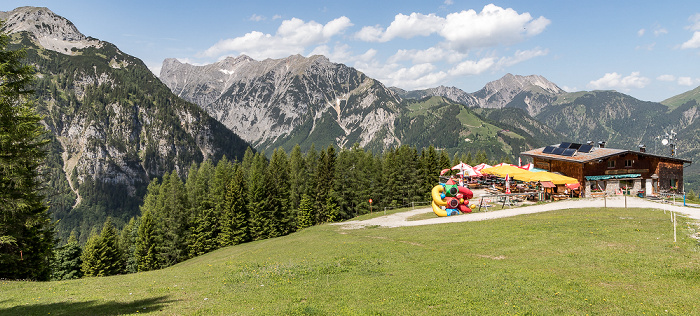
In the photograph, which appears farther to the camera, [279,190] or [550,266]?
[279,190]

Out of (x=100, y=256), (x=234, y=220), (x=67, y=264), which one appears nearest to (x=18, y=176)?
(x=234, y=220)

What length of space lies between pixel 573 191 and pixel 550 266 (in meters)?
43.2

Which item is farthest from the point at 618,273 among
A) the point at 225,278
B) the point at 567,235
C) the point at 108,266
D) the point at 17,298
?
the point at 108,266

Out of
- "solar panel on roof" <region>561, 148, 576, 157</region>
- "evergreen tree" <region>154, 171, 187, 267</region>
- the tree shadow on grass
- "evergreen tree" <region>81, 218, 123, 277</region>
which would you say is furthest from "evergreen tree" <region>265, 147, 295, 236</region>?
the tree shadow on grass

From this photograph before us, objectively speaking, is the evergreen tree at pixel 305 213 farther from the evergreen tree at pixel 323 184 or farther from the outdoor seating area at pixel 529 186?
the outdoor seating area at pixel 529 186

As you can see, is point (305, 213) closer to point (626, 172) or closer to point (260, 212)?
point (260, 212)

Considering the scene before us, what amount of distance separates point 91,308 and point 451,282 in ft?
58.8

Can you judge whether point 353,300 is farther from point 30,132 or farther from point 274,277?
point 30,132

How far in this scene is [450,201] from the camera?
4884 centimetres

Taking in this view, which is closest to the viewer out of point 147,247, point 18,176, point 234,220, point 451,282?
point 451,282

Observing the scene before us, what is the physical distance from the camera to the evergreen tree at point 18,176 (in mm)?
26422

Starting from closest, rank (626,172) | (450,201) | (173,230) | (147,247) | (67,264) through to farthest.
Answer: (450,201) → (626,172) → (173,230) → (147,247) → (67,264)

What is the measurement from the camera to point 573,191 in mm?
56469

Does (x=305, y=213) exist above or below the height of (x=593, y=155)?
below
